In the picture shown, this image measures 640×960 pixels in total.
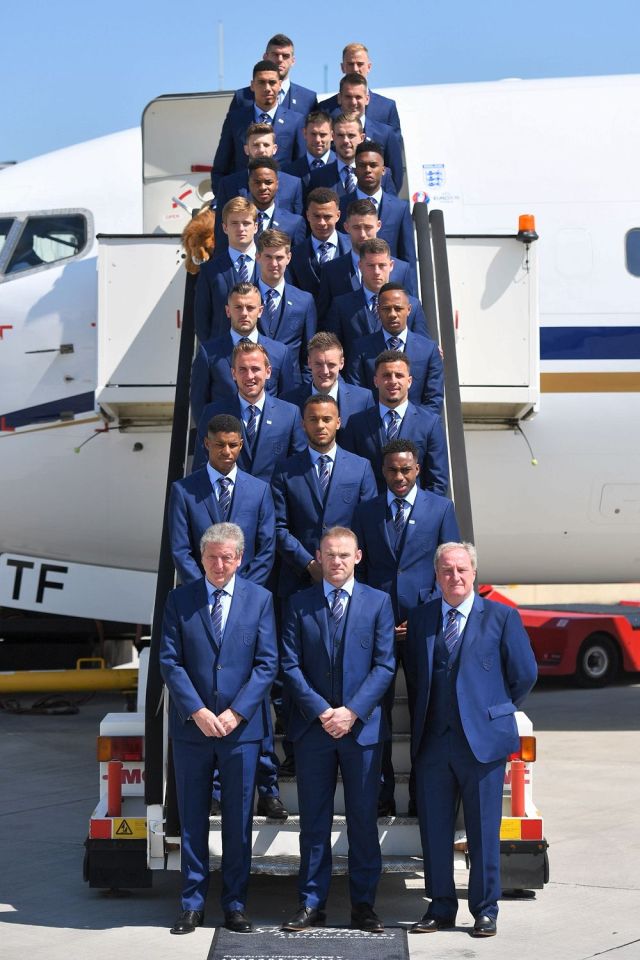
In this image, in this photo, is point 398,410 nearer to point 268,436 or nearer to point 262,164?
point 268,436

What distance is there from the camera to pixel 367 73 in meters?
10.7

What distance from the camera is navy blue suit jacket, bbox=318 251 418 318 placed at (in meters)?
8.97

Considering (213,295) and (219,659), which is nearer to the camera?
(219,659)

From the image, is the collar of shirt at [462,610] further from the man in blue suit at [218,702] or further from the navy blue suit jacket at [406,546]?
the man in blue suit at [218,702]

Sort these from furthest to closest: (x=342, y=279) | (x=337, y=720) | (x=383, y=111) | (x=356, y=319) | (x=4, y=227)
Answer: (x=4, y=227)
(x=383, y=111)
(x=342, y=279)
(x=356, y=319)
(x=337, y=720)

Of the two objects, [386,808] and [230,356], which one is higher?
[230,356]

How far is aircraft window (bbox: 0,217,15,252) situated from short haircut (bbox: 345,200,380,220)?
13.9 feet

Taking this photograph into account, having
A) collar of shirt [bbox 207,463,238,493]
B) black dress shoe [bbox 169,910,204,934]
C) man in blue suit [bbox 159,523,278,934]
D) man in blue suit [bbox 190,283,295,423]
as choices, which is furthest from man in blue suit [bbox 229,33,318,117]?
black dress shoe [bbox 169,910,204,934]

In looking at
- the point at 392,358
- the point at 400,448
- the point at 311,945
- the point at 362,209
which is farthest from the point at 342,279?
the point at 311,945

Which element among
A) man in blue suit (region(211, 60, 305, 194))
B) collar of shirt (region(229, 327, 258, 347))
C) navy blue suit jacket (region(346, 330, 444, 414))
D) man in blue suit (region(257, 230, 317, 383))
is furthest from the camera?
man in blue suit (region(211, 60, 305, 194))

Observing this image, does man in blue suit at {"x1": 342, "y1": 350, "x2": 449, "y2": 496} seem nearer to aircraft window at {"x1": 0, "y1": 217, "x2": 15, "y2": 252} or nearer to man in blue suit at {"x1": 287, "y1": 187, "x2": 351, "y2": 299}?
man in blue suit at {"x1": 287, "y1": 187, "x2": 351, "y2": 299}

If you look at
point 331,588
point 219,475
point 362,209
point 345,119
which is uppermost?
point 345,119

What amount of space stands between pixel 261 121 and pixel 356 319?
2384 millimetres

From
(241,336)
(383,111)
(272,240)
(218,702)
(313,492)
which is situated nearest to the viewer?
(218,702)
